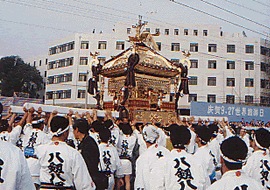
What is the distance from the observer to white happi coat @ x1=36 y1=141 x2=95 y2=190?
2.85m

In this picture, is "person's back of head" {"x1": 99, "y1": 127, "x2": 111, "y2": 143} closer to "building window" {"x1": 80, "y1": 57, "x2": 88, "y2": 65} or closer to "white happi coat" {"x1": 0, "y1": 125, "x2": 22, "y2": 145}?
"white happi coat" {"x1": 0, "y1": 125, "x2": 22, "y2": 145}

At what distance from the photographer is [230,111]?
55.4 feet

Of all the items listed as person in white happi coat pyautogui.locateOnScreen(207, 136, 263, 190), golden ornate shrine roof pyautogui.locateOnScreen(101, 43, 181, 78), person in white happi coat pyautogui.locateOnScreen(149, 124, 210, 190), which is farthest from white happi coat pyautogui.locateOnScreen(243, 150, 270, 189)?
golden ornate shrine roof pyautogui.locateOnScreen(101, 43, 181, 78)

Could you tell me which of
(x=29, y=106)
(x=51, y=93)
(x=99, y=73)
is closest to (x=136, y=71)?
(x=99, y=73)

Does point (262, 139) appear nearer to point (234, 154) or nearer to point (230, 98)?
point (234, 154)

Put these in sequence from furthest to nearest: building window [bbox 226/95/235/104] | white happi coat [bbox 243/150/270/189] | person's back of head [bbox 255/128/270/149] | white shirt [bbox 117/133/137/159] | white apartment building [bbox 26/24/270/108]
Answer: white apartment building [bbox 26/24/270/108], building window [bbox 226/95/235/104], white shirt [bbox 117/133/137/159], person's back of head [bbox 255/128/270/149], white happi coat [bbox 243/150/270/189]

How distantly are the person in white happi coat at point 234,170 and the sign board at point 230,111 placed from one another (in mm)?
12600

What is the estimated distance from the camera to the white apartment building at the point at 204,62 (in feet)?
93.1

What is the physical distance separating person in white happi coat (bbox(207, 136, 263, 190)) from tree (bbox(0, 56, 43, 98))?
3060 centimetres

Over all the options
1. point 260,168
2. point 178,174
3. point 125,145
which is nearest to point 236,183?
point 178,174

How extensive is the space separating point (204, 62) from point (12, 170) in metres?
28.7

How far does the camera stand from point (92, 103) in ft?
93.0

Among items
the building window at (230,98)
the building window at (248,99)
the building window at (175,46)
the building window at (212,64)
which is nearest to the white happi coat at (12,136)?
the building window at (175,46)

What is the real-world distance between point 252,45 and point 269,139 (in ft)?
92.7
